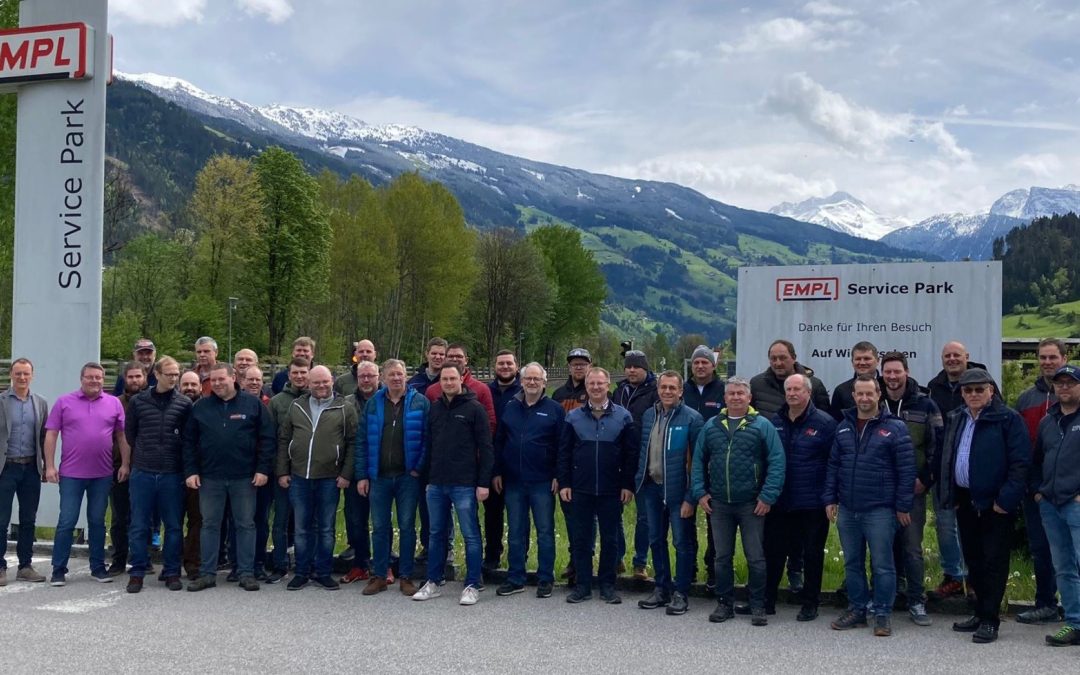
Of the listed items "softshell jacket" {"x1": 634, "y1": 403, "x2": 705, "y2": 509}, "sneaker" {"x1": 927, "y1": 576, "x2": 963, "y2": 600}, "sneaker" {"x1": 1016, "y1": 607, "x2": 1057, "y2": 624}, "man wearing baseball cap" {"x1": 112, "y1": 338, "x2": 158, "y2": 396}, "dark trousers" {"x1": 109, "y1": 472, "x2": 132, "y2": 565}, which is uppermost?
"man wearing baseball cap" {"x1": 112, "y1": 338, "x2": 158, "y2": 396}

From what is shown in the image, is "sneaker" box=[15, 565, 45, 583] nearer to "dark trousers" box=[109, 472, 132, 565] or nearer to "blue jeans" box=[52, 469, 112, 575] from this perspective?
"blue jeans" box=[52, 469, 112, 575]

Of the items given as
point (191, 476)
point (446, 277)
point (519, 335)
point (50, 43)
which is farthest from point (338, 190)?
point (191, 476)

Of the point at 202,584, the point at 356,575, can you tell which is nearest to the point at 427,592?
the point at 356,575

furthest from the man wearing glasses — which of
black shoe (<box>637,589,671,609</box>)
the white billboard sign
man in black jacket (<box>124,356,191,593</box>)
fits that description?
man in black jacket (<box>124,356,191,593</box>)

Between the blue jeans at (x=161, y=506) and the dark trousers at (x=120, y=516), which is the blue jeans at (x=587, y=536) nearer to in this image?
the blue jeans at (x=161, y=506)

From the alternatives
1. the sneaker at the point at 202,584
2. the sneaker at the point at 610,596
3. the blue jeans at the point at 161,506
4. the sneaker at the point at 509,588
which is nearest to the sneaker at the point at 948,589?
the sneaker at the point at 610,596

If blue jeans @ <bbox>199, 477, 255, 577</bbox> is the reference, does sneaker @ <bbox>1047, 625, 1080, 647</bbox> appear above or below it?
below

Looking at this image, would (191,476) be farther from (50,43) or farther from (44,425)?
(50,43)

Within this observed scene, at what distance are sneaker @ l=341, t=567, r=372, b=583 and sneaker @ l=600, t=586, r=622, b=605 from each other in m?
2.19

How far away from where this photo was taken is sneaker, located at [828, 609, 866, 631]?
7.11 meters

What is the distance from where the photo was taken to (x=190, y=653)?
6336 mm

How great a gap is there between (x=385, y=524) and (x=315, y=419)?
115 cm

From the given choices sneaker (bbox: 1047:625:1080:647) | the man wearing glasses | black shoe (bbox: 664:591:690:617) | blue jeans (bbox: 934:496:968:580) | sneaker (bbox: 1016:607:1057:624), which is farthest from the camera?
blue jeans (bbox: 934:496:968:580)

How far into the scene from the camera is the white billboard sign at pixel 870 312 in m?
10.1
